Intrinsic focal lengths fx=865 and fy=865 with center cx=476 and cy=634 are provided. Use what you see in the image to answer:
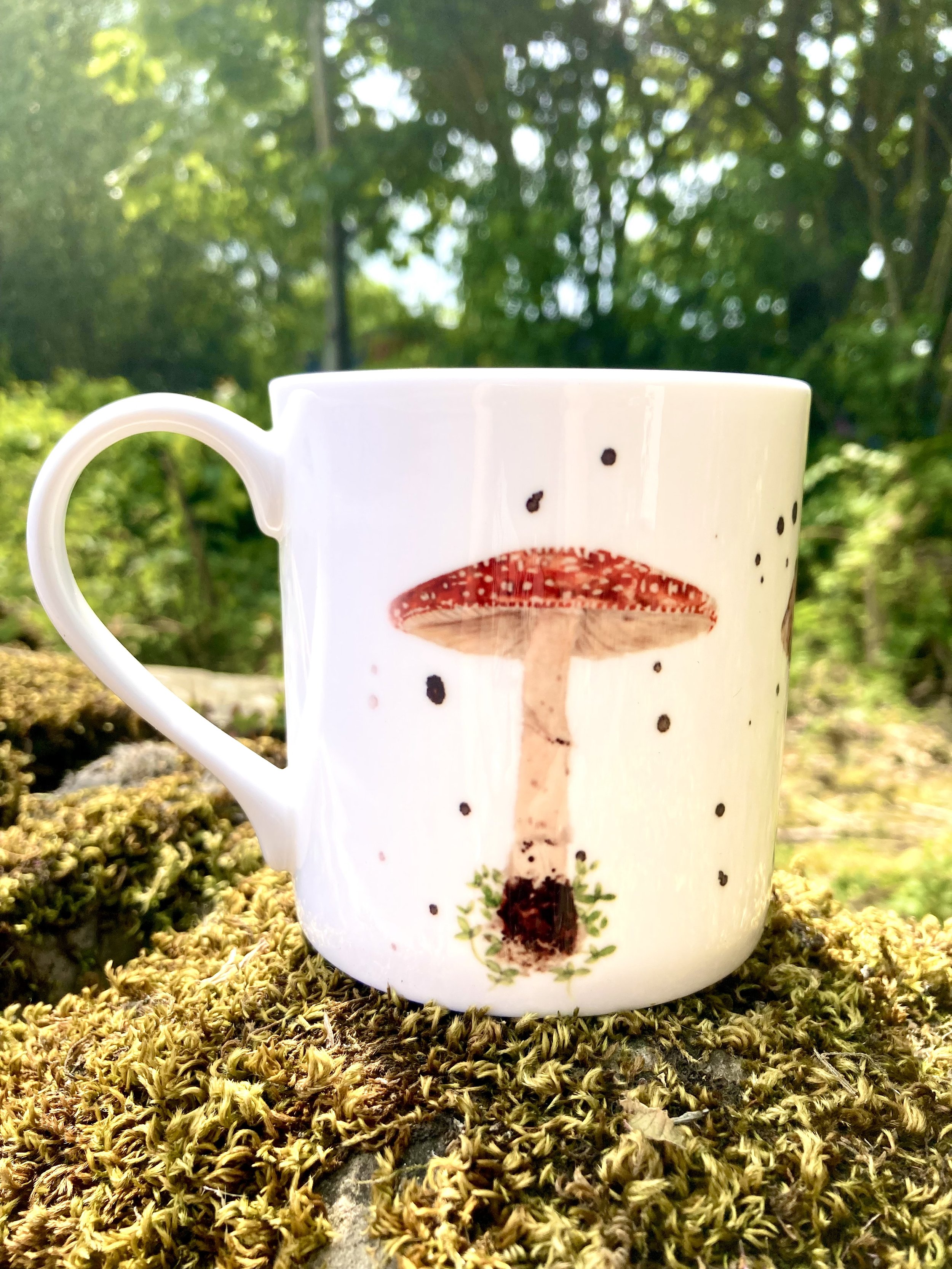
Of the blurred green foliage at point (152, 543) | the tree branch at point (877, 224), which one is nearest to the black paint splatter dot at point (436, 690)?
the blurred green foliage at point (152, 543)

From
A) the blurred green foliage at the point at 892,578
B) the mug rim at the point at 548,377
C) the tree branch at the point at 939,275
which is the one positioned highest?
the tree branch at the point at 939,275

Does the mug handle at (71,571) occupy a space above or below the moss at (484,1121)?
above

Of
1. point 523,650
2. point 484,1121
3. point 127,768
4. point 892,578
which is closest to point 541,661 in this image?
point 523,650

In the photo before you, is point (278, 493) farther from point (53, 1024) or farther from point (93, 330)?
point (93, 330)

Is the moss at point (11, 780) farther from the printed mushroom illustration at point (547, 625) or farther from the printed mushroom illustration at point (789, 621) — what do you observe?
the printed mushroom illustration at point (789, 621)

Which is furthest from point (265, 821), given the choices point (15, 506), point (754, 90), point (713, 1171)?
point (754, 90)

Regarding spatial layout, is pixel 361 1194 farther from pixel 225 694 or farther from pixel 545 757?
pixel 225 694

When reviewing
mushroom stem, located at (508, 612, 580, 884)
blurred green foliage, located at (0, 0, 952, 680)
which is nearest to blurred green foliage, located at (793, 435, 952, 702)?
blurred green foliage, located at (0, 0, 952, 680)

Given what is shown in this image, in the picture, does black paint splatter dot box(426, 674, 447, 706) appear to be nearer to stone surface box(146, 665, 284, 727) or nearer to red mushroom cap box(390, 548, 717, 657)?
red mushroom cap box(390, 548, 717, 657)
